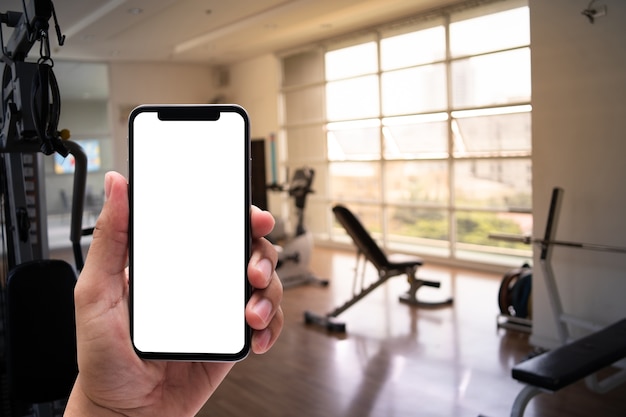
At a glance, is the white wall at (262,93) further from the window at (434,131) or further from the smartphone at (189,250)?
the smartphone at (189,250)

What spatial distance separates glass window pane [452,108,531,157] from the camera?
590cm

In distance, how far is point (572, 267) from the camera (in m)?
3.62

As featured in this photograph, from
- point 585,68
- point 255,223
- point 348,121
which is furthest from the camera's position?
point 348,121

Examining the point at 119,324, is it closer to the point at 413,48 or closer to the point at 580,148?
the point at 580,148

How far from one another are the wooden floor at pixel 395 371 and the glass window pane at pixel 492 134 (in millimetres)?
1756

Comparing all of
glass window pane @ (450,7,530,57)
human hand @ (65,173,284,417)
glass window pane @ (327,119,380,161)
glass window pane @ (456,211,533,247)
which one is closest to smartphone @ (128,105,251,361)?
human hand @ (65,173,284,417)

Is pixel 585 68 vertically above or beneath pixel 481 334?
above

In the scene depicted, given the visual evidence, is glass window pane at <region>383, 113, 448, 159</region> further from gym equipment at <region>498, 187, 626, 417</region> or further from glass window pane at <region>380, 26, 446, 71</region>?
gym equipment at <region>498, 187, 626, 417</region>

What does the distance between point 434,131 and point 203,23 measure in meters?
3.02

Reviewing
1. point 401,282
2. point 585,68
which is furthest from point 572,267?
point 401,282

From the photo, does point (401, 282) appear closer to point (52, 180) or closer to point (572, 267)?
point (572, 267)

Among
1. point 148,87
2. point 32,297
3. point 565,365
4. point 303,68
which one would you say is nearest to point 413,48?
point 303,68

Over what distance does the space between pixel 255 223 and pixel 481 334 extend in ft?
12.4

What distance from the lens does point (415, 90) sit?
691cm
